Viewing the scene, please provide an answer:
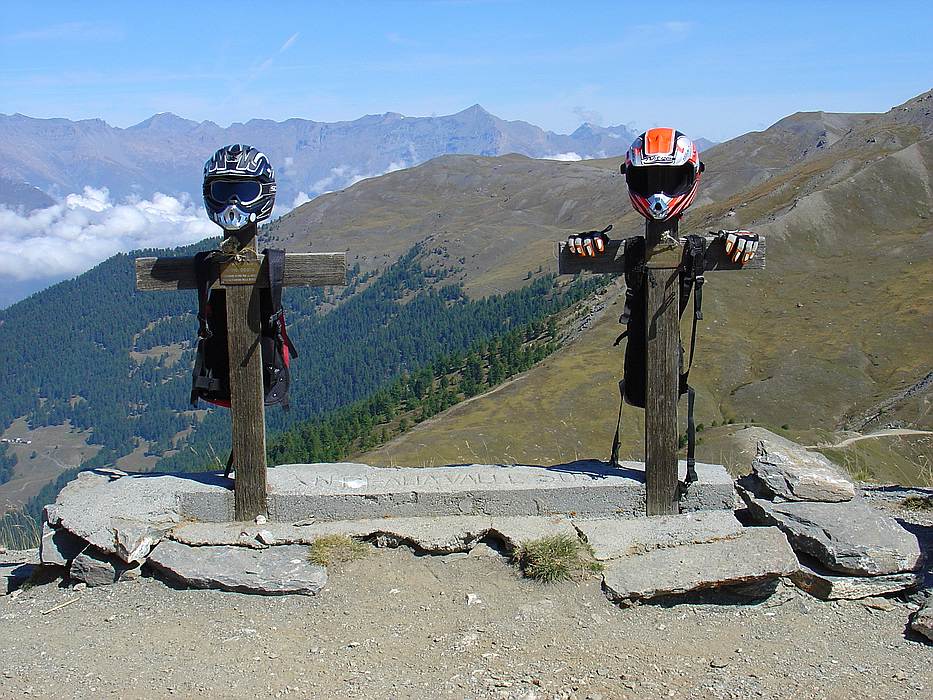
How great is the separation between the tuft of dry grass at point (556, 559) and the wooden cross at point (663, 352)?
1306 mm

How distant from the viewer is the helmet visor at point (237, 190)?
8.96 m

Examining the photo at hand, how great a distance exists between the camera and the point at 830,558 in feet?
26.4

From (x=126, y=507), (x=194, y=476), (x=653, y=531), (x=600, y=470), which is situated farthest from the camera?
(x=194, y=476)

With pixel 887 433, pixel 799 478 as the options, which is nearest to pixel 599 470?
pixel 799 478

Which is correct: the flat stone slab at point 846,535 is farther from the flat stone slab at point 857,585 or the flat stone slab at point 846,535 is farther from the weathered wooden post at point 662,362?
the weathered wooden post at point 662,362

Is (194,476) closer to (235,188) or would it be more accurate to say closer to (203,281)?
(203,281)

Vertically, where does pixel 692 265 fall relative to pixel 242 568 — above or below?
above

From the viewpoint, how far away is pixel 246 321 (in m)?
9.05

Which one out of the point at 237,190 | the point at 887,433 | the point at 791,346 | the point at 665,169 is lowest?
the point at 887,433

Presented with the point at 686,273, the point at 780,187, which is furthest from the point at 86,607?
the point at 780,187

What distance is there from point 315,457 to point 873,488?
57.9 meters

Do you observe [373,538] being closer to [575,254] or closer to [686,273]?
[575,254]

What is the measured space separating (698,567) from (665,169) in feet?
12.9

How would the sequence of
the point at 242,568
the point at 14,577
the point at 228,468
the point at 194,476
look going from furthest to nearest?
1. the point at 194,476
2. the point at 228,468
3. the point at 14,577
4. the point at 242,568
